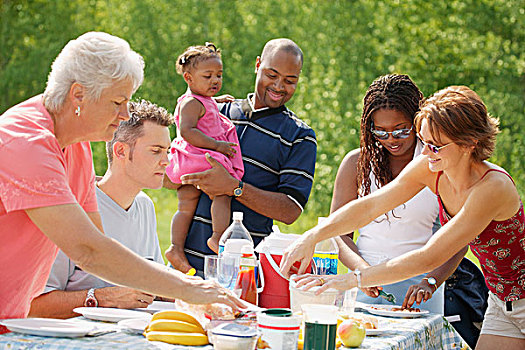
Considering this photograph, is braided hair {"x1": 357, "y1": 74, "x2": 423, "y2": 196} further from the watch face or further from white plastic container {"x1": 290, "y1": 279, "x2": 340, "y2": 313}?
the watch face

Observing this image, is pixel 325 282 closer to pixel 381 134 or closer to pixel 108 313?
pixel 108 313

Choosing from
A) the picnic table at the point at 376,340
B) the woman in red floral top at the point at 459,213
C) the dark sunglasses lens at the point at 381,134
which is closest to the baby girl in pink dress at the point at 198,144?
the dark sunglasses lens at the point at 381,134

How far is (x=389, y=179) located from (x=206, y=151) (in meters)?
1.03

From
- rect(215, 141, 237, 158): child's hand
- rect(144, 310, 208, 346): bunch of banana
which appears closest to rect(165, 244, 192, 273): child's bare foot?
rect(215, 141, 237, 158): child's hand

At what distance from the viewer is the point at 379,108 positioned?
329cm

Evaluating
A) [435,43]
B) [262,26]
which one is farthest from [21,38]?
[435,43]

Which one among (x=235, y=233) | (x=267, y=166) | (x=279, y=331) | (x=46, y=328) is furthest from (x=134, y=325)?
(x=267, y=166)

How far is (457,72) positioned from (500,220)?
11.6 m

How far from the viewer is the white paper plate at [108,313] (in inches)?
96.6

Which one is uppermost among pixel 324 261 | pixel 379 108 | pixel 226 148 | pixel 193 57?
pixel 193 57

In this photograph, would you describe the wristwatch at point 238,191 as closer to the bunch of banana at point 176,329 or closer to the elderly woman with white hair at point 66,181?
the elderly woman with white hair at point 66,181

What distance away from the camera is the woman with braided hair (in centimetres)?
320

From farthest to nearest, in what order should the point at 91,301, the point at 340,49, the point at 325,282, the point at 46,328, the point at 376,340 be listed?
the point at 340,49
the point at 91,301
the point at 325,282
the point at 376,340
the point at 46,328

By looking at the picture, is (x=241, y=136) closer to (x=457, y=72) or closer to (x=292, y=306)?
(x=292, y=306)
